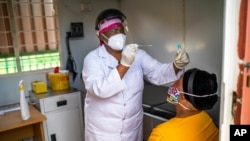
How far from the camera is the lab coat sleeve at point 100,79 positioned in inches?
→ 47.3

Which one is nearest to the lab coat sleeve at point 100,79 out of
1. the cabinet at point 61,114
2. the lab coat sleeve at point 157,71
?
the lab coat sleeve at point 157,71

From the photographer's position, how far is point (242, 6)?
512 millimetres

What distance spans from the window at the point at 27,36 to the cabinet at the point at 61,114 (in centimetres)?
36

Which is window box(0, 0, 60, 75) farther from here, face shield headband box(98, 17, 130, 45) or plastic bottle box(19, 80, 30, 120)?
face shield headband box(98, 17, 130, 45)

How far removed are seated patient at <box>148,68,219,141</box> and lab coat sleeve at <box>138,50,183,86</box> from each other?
0.25 m

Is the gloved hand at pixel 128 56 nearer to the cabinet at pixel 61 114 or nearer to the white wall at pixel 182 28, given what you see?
the white wall at pixel 182 28

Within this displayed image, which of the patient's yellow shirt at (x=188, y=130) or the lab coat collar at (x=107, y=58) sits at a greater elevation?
the lab coat collar at (x=107, y=58)

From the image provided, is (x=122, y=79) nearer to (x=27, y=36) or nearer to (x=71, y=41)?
(x=71, y=41)

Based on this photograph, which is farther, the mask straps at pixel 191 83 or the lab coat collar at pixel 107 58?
the lab coat collar at pixel 107 58

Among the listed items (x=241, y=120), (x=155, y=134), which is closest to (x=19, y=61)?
(x=155, y=134)

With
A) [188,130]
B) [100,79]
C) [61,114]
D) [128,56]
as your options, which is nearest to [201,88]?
Answer: [188,130]

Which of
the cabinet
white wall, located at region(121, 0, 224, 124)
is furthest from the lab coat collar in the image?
the cabinet

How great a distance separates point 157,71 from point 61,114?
1.19 metres

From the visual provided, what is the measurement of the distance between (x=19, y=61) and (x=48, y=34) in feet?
1.38
